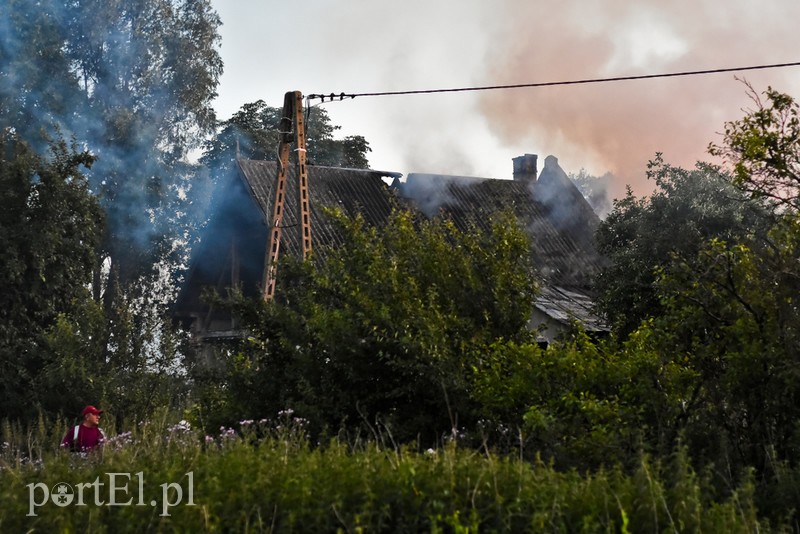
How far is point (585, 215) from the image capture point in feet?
131

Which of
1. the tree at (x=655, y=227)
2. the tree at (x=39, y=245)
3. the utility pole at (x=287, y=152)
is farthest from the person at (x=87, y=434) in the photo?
the tree at (x=655, y=227)

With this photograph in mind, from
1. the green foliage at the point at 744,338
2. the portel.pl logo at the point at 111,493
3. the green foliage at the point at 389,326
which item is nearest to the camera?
the portel.pl logo at the point at 111,493

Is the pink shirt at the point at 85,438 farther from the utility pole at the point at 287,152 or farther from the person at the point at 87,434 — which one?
the utility pole at the point at 287,152

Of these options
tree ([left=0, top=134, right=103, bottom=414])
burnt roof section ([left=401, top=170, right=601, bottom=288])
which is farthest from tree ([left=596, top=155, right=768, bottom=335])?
tree ([left=0, top=134, right=103, bottom=414])

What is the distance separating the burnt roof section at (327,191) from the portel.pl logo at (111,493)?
22.5 metres

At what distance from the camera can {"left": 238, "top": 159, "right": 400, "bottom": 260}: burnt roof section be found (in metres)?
31.9

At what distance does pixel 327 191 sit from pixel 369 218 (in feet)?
5.56

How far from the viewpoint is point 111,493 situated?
7.83m

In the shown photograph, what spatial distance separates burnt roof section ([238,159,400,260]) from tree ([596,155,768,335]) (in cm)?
746

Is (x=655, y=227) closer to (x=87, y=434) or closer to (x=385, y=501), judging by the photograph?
(x=87, y=434)

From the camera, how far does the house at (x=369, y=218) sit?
3209cm

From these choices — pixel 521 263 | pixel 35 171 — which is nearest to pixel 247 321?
pixel 521 263

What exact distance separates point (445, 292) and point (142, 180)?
26820mm

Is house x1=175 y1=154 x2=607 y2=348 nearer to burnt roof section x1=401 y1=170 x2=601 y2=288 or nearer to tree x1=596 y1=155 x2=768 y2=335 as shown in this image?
burnt roof section x1=401 y1=170 x2=601 y2=288
